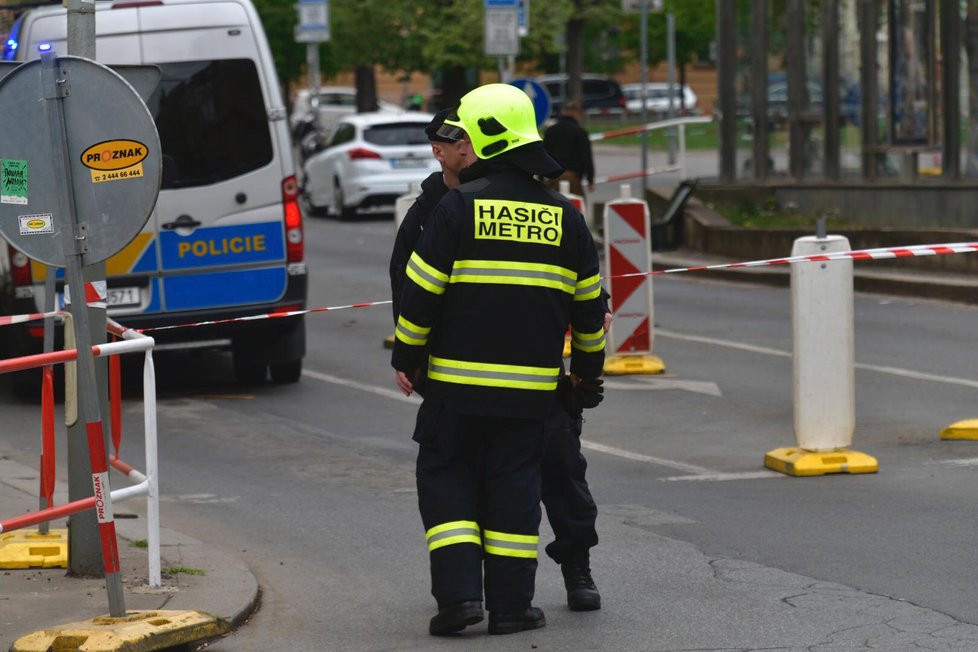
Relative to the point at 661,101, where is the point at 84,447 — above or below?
A: above

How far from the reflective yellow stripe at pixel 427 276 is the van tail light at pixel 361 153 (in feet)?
73.0

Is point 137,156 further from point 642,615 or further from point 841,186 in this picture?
point 841,186

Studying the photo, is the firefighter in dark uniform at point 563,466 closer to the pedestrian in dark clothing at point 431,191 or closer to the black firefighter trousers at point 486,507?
the pedestrian in dark clothing at point 431,191

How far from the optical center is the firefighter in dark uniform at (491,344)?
19.0 feet

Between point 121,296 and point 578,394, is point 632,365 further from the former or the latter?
point 578,394

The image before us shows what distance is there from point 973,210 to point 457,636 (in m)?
13.7

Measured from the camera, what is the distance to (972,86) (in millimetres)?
18781

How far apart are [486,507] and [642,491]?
2722 mm

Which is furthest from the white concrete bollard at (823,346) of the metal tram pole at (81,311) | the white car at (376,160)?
the white car at (376,160)

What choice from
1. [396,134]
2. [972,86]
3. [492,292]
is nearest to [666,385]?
[492,292]

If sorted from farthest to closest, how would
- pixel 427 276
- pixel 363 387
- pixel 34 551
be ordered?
pixel 363 387
pixel 34 551
pixel 427 276

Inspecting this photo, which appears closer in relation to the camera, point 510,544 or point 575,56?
point 510,544

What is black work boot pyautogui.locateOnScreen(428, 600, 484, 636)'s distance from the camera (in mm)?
5852

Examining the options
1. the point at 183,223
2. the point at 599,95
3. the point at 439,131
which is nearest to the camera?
the point at 439,131
